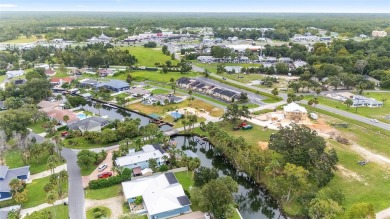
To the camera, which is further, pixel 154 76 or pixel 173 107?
pixel 154 76

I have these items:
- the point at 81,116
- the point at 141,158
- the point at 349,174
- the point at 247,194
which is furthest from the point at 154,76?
the point at 349,174

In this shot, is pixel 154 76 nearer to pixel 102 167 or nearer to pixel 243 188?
pixel 102 167

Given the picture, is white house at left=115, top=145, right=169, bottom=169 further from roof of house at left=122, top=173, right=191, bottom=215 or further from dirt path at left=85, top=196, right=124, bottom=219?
dirt path at left=85, top=196, right=124, bottom=219

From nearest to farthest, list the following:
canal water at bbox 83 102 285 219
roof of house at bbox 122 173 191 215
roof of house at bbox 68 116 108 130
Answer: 1. roof of house at bbox 122 173 191 215
2. canal water at bbox 83 102 285 219
3. roof of house at bbox 68 116 108 130

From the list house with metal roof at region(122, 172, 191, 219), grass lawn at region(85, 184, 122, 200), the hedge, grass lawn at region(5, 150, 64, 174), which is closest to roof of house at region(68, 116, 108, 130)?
grass lawn at region(5, 150, 64, 174)

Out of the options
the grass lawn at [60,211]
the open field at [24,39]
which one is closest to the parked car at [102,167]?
the grass lawn at [60,211]

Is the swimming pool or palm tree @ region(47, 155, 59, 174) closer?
palm tree @ region(47, 155, 59, 174)

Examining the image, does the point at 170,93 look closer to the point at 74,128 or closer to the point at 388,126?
the point at 74,128

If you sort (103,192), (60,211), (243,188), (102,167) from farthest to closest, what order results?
(102,167), (243,188), (103,192), (60,211)
